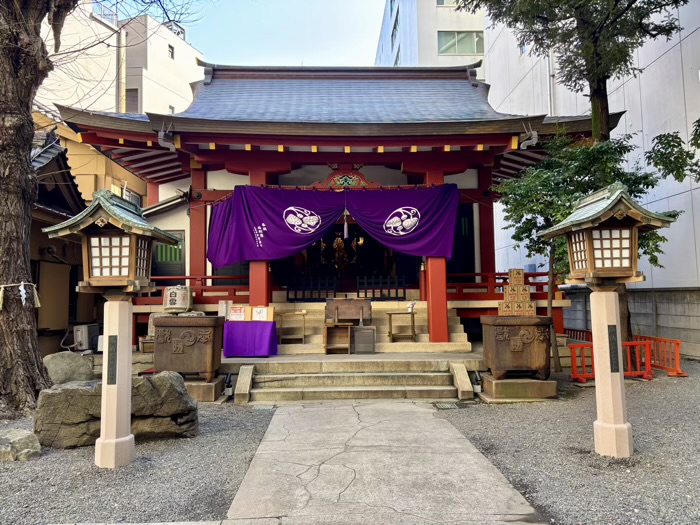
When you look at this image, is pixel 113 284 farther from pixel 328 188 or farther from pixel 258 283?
pixel 328 188

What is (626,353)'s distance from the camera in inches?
346

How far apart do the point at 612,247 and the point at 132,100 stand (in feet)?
87.5

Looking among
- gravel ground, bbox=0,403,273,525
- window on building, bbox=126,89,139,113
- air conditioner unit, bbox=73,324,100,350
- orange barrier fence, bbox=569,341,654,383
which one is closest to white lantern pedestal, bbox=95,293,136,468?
gravel ground, bbox=0,403,273,525

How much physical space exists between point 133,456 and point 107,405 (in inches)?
24.4

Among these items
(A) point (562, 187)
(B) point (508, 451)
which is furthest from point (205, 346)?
(A) point (562, 187)

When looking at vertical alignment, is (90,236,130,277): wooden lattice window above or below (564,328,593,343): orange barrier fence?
above

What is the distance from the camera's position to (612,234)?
4863 millimetres

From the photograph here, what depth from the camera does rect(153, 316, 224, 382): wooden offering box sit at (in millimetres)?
7406

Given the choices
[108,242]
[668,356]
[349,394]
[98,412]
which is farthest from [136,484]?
[668,356]

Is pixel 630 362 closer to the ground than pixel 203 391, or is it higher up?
higher up

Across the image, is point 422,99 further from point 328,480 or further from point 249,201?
point 328,480

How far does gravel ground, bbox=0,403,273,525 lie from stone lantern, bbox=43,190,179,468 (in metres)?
0.30

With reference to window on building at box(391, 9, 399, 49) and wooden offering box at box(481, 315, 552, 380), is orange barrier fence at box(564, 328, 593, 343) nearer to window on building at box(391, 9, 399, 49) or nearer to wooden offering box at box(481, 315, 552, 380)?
wooden offering box at box(481, 315, 552, 380)

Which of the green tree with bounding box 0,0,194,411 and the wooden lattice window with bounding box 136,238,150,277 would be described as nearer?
the wooden lattice window with bounding box 136,238,150,277
